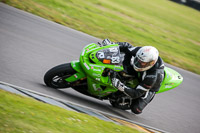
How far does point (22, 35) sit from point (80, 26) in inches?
140

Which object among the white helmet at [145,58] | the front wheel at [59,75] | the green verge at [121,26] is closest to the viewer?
the white helmet at [145,58]

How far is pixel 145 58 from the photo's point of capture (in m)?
4.83

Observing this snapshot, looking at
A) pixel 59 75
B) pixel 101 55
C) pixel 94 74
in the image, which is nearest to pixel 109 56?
pixel 101 55

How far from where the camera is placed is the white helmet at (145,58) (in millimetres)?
4832

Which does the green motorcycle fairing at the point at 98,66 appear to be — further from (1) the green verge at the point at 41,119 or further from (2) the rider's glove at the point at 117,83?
(1) the green verge at the point at 41,119

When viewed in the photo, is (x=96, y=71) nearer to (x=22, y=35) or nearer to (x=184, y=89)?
(x=22, y=35)

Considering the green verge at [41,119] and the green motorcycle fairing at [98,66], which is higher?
the green motorcycle fairing at [98,66]

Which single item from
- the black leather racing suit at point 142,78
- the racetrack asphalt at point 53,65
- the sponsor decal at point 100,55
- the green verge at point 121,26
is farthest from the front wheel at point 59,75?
the green verge at point 121,26

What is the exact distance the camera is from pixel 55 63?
7086 millimetres

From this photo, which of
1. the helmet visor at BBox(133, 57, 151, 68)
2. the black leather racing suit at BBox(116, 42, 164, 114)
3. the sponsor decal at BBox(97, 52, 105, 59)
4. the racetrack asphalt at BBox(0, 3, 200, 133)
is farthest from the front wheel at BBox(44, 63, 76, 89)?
the helmet visor at BBox(133, 57, 151, 68)

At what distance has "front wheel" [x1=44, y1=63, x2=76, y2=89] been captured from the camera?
5.21m

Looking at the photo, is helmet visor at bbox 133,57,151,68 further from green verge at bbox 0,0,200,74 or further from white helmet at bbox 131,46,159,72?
green verge at bbox 0,0,200,74

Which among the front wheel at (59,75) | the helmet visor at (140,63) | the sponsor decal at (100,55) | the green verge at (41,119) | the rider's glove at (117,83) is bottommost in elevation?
the green verge at (41,119)

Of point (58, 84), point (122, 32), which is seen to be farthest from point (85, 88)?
point (122, 32)
